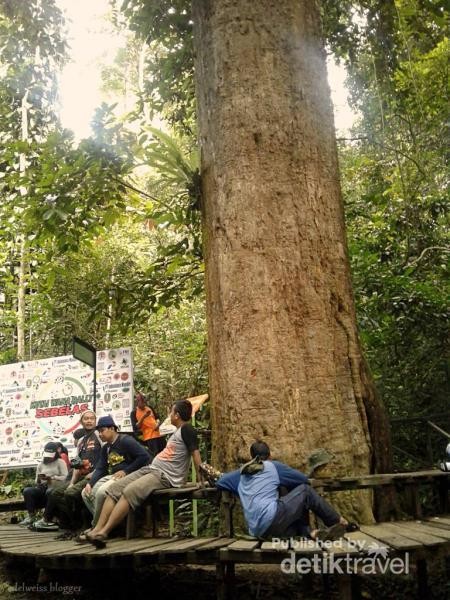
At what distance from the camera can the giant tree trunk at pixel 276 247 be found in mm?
4387

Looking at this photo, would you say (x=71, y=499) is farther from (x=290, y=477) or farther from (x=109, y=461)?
(x=290, y=477)

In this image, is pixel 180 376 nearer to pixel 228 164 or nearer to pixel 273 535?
pixel 228 164

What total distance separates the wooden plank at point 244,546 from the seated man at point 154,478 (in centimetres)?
114

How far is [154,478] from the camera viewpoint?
488cm

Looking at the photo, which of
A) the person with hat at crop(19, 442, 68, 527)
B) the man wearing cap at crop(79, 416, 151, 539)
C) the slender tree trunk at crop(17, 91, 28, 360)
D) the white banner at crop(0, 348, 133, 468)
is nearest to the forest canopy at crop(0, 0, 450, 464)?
the white banner at crop(0, 348, 133, 468)

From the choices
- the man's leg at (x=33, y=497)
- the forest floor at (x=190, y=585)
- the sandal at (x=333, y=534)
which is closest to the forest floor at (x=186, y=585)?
the forest floor at (x=190, y=585)

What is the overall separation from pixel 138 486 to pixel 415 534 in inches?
87.7

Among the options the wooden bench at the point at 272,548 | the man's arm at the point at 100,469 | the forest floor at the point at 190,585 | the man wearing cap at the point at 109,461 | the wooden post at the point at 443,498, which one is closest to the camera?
the wooden bench at the point at 272,548

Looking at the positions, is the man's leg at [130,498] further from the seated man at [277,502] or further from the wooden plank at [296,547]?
the wooden plank at [296,547]

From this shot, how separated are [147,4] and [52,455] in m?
6.15

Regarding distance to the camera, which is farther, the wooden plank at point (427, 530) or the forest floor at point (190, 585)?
the forest floor at point (190, 585)

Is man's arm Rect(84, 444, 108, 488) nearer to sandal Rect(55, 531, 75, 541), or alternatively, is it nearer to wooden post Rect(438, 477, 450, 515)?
sandal Rect(55, 531, 75, 541)

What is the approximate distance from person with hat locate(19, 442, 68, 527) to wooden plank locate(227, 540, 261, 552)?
3883mm

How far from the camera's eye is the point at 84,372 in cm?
828
